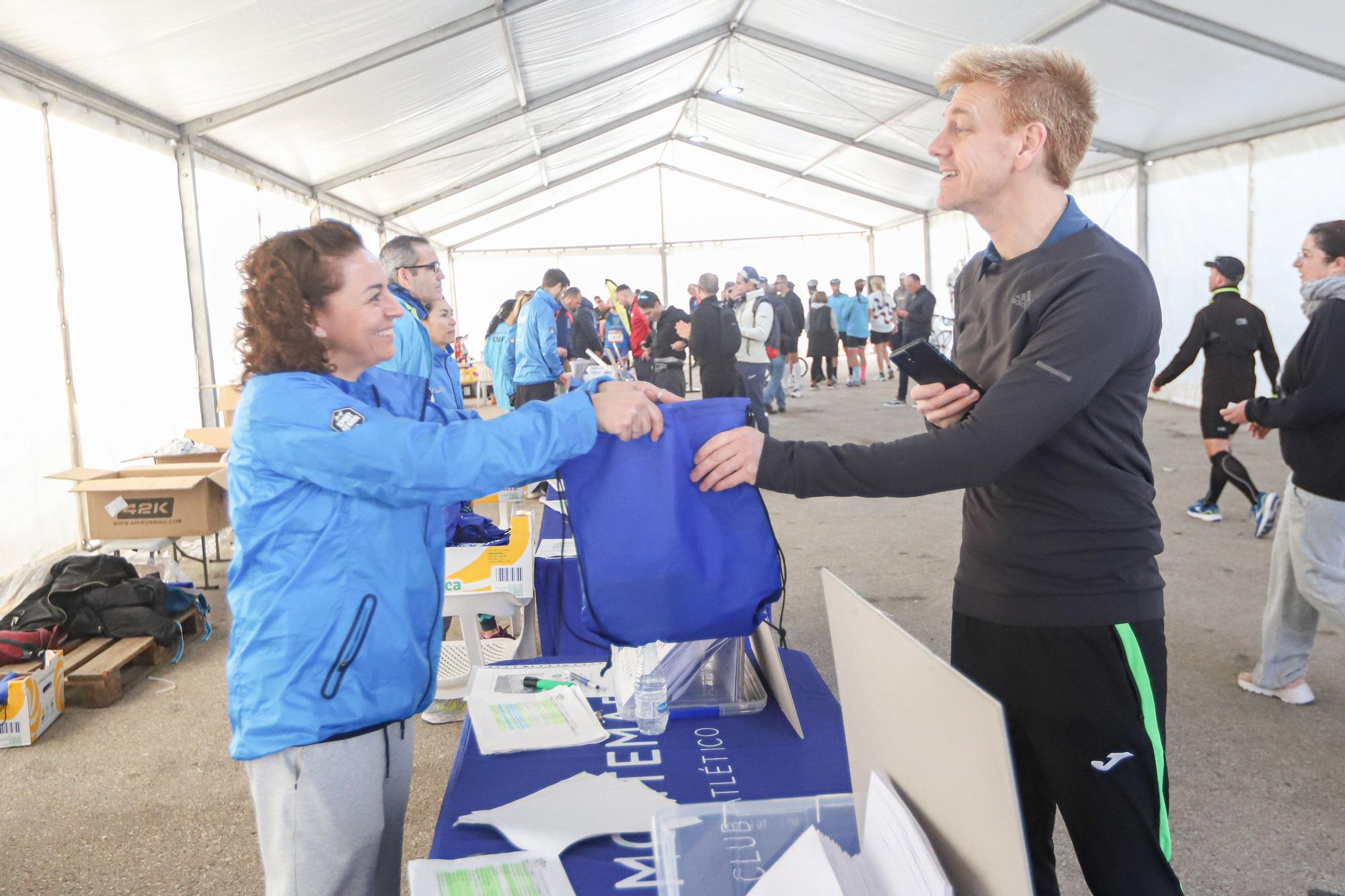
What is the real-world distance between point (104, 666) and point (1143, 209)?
1221cm

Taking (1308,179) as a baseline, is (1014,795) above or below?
below

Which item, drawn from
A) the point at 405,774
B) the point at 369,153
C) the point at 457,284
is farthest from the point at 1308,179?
the point at 457,284

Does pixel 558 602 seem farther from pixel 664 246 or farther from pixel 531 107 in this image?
pixel 664 246

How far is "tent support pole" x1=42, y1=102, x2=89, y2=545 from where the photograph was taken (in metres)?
5.96

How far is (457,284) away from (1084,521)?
21.5 m

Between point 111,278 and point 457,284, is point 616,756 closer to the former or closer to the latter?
point 111,278

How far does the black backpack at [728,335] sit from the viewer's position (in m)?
8.82

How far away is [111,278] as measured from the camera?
6.75m

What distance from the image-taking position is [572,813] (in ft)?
4.81

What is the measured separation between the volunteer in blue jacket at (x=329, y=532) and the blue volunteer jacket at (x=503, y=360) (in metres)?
6.56

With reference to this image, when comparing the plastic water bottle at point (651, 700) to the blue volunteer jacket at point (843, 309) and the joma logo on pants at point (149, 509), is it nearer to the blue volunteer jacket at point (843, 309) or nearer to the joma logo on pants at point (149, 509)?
the joma logo on pants at point (149, 509)

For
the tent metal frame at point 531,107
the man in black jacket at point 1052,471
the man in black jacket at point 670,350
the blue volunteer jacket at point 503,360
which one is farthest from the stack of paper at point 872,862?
the tent metal frame at point 531,107

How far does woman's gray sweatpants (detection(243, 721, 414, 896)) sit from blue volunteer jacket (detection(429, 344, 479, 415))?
2376mm

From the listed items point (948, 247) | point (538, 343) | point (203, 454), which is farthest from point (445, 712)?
point (948, 247)
